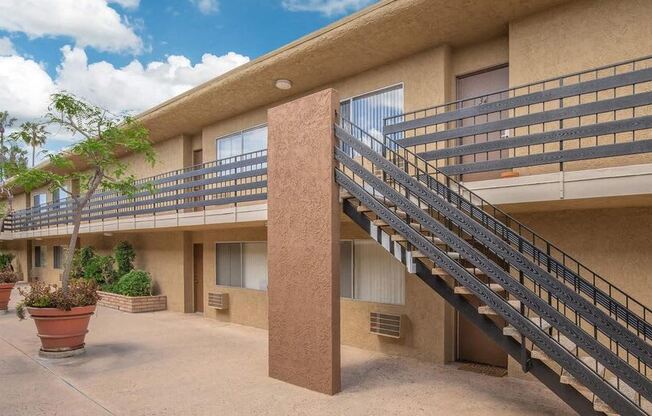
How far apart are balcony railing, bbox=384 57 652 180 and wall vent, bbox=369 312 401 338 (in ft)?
10.7

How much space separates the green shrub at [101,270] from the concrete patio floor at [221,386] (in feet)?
22.9

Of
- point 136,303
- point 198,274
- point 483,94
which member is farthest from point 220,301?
point 483,94

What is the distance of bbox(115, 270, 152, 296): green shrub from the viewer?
14867 mm

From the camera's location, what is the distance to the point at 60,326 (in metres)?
8.57

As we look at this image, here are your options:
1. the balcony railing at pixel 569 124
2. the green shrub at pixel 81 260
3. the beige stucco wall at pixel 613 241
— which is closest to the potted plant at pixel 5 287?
the green shrub at pixel 81 260

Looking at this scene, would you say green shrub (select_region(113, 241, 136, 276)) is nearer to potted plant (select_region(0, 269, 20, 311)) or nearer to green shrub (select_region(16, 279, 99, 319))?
potted plant (select_region(0, 269, 20, 311))

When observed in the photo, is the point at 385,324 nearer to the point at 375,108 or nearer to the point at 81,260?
the point at 375,108

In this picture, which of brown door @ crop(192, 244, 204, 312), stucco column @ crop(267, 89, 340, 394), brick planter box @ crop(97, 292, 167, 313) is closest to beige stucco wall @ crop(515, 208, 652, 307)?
stucco column @ crop(267, 89, 340, 394)

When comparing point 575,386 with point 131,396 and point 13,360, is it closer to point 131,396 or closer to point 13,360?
point 131,396

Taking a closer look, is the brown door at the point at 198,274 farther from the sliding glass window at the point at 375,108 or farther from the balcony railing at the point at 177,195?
the sliding glass window at the point at 375,108

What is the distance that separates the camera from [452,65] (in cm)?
846

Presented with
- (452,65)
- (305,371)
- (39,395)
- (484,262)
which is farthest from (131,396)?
(452,65)

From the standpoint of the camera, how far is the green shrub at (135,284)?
48.8 feet

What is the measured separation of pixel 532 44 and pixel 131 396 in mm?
8314
